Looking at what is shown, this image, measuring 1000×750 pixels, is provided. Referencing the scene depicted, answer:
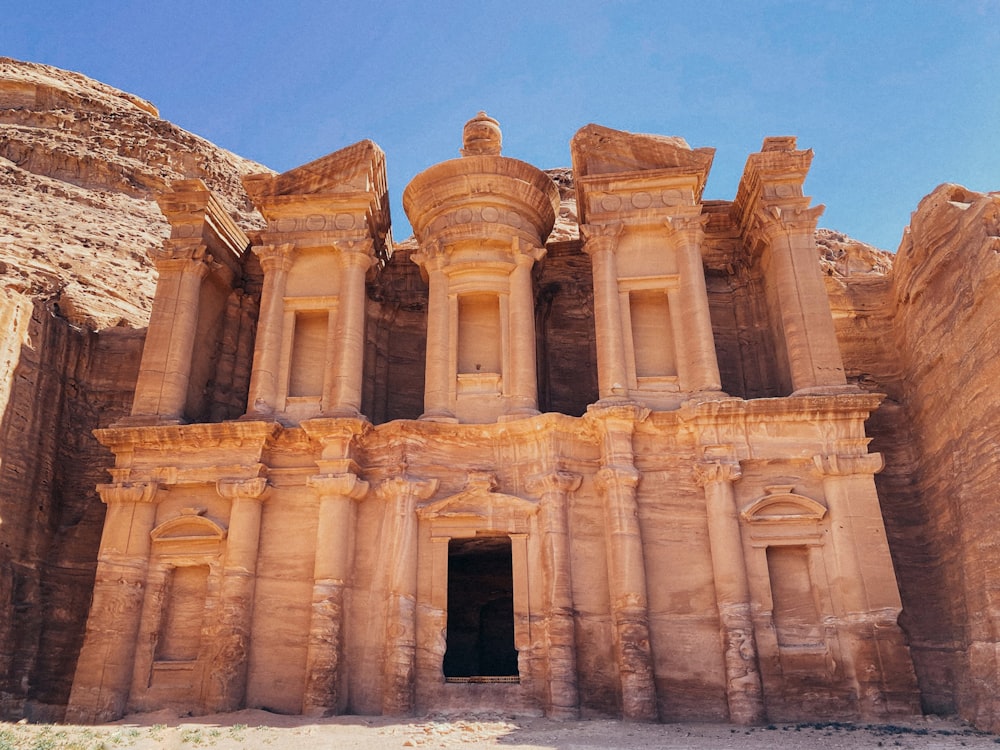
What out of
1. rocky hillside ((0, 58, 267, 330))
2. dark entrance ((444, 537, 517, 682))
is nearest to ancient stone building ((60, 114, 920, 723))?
dark entrance ((444, 537, 517, 682))

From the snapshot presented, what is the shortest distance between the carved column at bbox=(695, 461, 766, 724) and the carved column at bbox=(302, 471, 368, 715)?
630 centimetres

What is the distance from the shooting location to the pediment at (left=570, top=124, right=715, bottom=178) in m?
17.1

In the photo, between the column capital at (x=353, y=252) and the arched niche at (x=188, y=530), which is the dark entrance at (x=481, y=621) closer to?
the arched niche at (x=188, y=530)

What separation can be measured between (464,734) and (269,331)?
357 inches

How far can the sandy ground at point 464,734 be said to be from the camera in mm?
10297

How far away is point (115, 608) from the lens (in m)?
14.0

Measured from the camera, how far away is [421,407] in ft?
61.6

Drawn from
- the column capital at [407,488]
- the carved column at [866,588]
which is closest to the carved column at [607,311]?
the column capital at [407,488]

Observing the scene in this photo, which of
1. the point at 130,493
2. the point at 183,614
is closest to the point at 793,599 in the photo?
the point at 183,614

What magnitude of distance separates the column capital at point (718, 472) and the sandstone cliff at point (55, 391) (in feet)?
40.9

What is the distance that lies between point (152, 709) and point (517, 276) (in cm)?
1047

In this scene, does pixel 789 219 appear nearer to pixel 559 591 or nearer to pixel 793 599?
pixel 793 599

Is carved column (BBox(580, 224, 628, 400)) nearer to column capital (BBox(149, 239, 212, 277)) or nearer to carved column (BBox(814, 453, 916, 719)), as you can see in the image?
carved column (BBox(814, 453, 916, 719))

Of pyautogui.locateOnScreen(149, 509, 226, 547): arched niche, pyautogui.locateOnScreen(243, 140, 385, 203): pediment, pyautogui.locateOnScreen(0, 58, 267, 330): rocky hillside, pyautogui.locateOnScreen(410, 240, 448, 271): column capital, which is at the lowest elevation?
pyautogui.locateOnScreen(149, 509, 226, 547): arched niche
